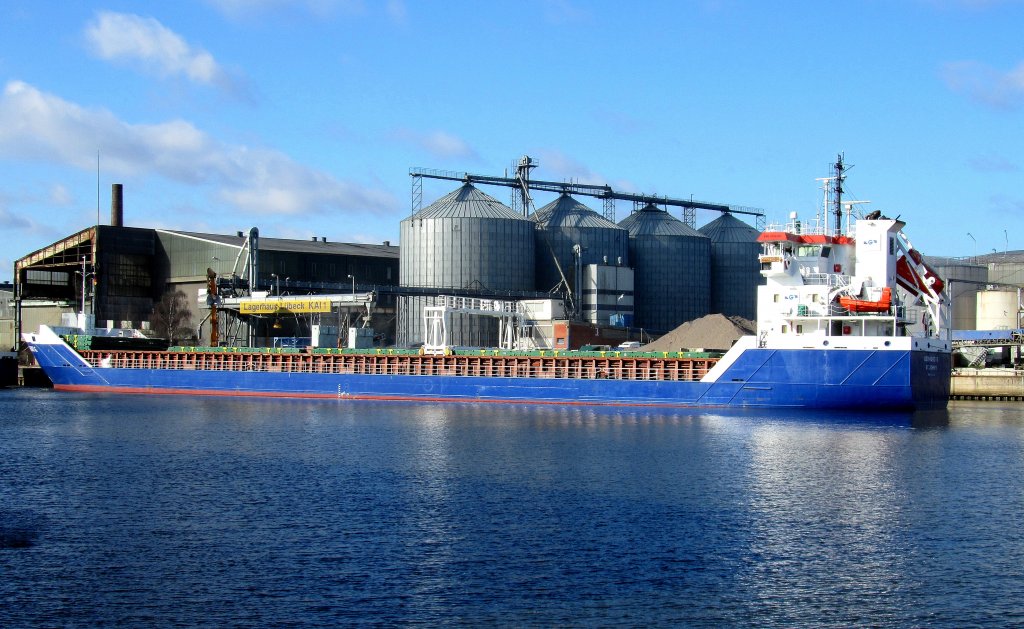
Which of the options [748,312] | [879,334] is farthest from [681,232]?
[879,334]

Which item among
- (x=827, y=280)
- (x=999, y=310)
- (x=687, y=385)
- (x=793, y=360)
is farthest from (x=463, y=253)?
(x=793, y=360)

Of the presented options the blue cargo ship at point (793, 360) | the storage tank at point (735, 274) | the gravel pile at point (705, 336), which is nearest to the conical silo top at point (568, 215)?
the storage tank at point (735, 274)

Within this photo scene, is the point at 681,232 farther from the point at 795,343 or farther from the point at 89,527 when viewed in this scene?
the point at 89,527

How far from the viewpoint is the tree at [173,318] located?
101 meters

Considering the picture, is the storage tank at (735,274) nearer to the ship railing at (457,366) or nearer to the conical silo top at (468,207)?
the conical silo top at (468,207)

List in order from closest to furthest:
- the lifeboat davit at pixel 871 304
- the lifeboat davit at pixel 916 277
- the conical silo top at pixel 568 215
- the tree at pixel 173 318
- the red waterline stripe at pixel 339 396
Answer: the lifeboat davit at pixel 871 304 → the lifeboat davit at pixel 916 277 → the red waterline stripe at pixel 339 396 → the tree at pixel 173 318 → the conical silo top at pixel 568 215

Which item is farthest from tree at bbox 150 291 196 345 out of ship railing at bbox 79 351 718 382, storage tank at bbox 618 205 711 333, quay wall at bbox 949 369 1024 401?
quay wall at bbox 949 369 1024 401

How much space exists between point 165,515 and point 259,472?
7416 mm

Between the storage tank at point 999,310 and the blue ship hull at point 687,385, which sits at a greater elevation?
the storage tank at point 999,310

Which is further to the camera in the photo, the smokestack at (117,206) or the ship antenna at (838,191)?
the smokestack at (117,206)

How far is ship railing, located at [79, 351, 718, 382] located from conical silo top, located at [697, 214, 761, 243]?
188 feet

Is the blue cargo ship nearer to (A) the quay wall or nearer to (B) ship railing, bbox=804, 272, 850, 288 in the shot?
(B) ship railing, bbox=804, 272, 850, 288

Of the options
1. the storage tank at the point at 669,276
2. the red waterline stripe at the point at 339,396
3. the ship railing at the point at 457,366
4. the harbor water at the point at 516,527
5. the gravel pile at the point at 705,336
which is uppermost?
the storage tank at the point at 669,276

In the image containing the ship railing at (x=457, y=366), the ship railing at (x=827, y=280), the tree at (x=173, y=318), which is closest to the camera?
the ship railing at (x=827, y=280)
